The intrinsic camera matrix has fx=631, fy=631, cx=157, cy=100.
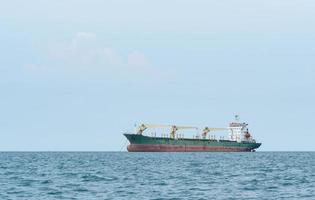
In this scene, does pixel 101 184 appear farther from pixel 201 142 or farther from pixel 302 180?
pixel 201 142

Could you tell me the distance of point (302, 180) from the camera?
63.0 metres

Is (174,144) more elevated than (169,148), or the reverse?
(174,144)

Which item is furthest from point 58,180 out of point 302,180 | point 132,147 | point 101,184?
point 132,147

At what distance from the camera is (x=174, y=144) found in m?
185

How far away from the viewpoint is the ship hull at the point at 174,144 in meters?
177

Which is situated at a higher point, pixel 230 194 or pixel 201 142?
pixel 201 142

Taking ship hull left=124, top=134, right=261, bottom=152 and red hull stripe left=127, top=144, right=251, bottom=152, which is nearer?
ship hull left=124, top=134, right=261, bottom=152

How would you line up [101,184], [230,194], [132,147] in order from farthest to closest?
[132,147] < [101,184] < [230,194]

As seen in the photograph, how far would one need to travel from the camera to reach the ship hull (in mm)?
177125

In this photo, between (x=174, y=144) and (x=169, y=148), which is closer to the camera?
(x=169, y=148)

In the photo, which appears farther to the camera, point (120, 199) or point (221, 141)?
point (221, 141)

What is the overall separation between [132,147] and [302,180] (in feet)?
392

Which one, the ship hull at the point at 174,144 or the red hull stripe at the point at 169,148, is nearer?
the ship hull at the point at 174,144

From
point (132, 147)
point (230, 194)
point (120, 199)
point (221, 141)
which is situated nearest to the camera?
point (120, 199)
